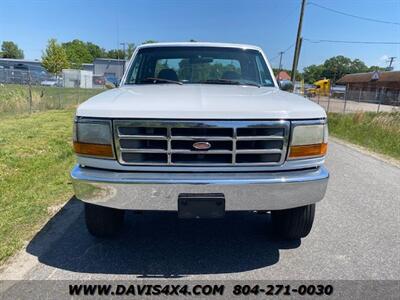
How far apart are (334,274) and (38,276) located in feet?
7.80

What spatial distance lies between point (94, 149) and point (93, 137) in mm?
94

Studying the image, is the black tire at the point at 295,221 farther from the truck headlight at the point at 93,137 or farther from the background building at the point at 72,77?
the background building at the point at 72,77

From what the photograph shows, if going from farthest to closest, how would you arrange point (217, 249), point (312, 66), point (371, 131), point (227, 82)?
point (312, 66) < point (371, 131) < point (227, 82) < point (217, 249)

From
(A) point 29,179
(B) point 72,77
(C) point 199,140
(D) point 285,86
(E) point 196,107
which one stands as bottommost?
(B) point 72,77

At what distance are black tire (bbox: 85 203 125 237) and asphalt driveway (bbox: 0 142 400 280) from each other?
0.13 meters

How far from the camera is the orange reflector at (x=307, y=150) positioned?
2893 mm

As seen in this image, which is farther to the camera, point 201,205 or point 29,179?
point 29,179

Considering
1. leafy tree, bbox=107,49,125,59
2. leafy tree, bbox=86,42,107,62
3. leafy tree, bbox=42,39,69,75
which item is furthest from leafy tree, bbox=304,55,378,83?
leafy tree, bbox=42,39,69,75

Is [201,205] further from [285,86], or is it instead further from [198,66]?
[285,86]

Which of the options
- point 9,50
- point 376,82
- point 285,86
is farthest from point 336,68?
point 285,86

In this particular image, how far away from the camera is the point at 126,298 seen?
8.91 feet

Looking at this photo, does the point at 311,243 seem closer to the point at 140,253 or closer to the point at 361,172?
the point at 140,253

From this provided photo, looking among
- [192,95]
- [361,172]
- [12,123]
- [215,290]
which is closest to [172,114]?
[192,95]

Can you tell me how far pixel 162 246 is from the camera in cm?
352
